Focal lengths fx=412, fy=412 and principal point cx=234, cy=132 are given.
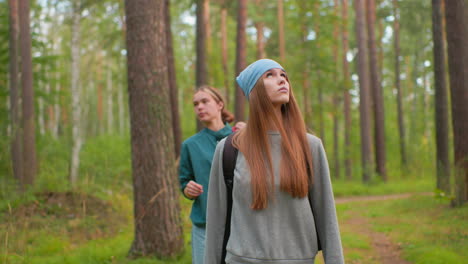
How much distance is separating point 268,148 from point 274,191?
0.73ft

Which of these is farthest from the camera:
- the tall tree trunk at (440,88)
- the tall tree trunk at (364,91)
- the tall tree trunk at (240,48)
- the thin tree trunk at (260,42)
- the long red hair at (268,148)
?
the thin tree trunk at (260,42)

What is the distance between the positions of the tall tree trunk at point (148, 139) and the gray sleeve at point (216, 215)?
3794mm

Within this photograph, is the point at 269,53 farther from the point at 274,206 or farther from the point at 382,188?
the point at 274,206

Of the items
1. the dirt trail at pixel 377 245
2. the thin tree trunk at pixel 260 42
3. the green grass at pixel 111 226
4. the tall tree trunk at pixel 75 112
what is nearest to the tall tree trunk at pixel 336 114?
the thin tree trunk at pixel 260 42

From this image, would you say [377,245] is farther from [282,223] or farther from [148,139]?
[282,223]

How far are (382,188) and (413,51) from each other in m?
16.3

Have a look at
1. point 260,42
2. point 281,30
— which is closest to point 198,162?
point 260,42

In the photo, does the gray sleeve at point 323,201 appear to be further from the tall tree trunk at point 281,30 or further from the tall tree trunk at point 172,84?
the tall tree trunk at point 281,30

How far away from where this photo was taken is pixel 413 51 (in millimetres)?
28484

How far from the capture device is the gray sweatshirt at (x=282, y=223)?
6.63 feet

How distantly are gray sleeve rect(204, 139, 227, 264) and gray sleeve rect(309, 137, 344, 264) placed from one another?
1.60ft

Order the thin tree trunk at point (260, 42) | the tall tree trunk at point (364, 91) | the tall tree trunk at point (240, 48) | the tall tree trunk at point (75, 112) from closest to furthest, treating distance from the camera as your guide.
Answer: the tall tree trunk at point (75, 112)
the tall tree trunk at point (240, 48)
the tall tree trunk at point (364, 91)
the thin tree trunk at point (260, 42)

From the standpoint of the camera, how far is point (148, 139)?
19.5 ft

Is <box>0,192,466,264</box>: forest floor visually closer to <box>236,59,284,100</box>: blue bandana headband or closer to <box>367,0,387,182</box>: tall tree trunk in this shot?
<box>236,59,284,100</box>: blue bandana headband
